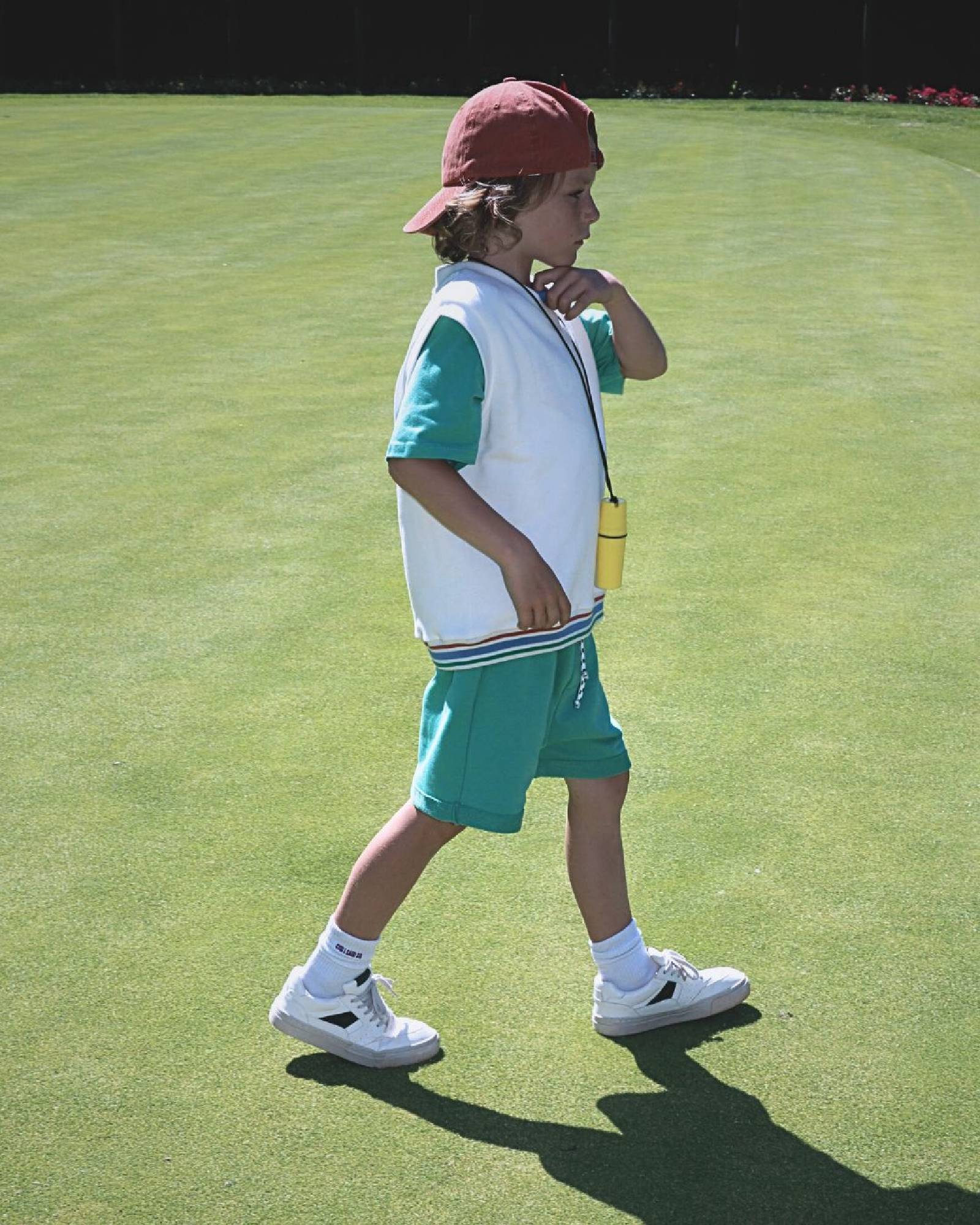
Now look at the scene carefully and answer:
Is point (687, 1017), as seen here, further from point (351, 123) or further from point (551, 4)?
point (551, 4)

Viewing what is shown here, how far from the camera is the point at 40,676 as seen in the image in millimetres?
4543

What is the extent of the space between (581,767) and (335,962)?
57 centimetres

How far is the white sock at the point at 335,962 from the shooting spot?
110 inches

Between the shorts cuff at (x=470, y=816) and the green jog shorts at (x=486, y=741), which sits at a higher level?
the green jog shorts at (x=486, y=741)

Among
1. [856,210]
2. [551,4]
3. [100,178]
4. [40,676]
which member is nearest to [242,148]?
[100,178]

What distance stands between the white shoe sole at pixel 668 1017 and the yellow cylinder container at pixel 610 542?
81 cm

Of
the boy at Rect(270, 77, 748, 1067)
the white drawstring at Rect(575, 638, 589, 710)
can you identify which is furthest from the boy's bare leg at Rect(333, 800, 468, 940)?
the white drawstring at Rect(575, 638, 589, 710)

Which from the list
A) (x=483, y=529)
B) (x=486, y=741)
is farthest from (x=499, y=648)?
(x=483, y=529)

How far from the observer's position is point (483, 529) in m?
2.49

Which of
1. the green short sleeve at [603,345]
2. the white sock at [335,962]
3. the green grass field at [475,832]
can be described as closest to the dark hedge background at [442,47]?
the green grass field at [475,832]

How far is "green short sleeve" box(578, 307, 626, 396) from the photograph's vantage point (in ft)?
9.74

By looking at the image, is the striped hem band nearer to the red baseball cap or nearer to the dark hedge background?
the red baseball cap

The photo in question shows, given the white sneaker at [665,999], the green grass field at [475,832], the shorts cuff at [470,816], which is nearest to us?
the green grass field at [475,832]

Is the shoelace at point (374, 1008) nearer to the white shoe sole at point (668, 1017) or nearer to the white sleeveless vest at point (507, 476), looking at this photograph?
the white shoe sole at point (668, 1017)
